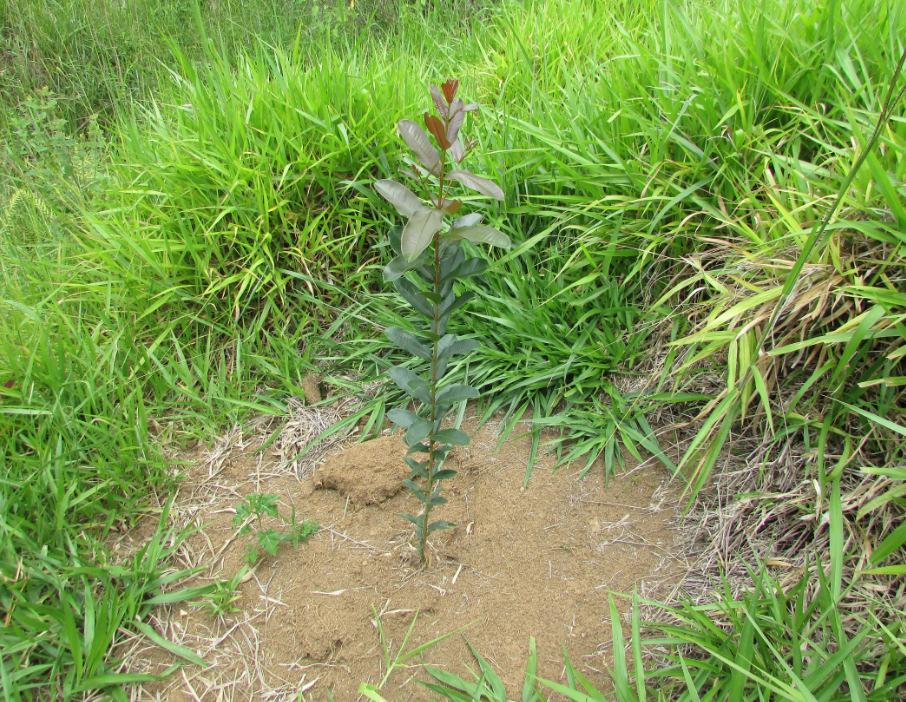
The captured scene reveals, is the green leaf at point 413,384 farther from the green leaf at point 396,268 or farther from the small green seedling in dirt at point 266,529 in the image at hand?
the small green seedling in dirt at point 266,529

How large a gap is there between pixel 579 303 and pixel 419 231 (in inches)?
40.8

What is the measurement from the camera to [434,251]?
1.51 metres

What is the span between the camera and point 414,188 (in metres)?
2.52

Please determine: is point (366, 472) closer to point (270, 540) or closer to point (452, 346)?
point (270, 540)

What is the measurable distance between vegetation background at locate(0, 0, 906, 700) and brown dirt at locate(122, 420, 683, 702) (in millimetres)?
120

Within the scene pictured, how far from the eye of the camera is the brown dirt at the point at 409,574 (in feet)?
5.58

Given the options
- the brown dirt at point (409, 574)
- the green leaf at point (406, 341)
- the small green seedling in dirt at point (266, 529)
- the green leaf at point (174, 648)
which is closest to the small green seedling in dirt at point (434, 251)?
the green leaf at point (406, 341)

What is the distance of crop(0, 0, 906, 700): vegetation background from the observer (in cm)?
159

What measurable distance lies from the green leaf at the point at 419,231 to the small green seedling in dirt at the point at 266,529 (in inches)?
39.1

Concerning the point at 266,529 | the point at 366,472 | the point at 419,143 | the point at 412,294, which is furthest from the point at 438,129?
the point at 266,529

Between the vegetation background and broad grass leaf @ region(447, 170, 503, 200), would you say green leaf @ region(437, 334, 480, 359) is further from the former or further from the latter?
the vegetation background

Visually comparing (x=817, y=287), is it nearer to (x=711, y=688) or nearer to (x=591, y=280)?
(x=591, y=280)

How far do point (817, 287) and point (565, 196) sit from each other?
79 centimetres

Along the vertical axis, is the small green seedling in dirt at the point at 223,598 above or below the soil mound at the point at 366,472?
below
